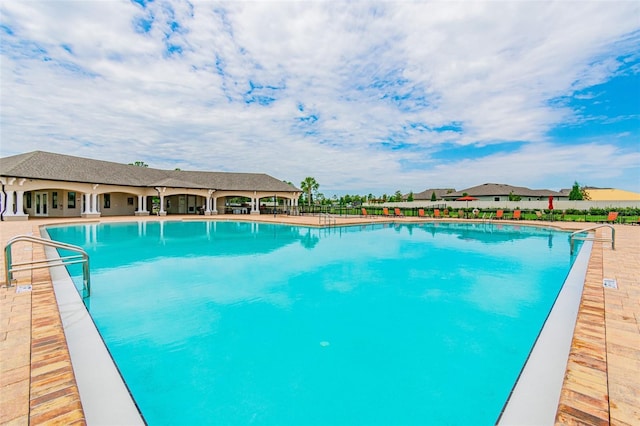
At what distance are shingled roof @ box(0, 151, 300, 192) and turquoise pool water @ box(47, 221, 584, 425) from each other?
48.5 feet

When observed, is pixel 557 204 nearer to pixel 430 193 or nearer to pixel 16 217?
pixel 430 193

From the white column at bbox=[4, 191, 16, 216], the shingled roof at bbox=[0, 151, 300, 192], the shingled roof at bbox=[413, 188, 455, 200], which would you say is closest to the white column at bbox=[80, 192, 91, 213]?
the shingled roof at bbox=[0, 151, 300, 192]

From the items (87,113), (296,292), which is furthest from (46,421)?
(87,113)

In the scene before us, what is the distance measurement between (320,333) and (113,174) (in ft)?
83.4

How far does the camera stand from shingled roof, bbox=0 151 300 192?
18.8 metres

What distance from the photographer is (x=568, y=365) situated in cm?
254

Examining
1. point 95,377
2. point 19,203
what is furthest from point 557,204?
point 19,203

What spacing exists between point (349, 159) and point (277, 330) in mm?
26499

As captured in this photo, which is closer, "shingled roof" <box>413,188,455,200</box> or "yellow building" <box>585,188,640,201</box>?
"yellow building" <box>585,188,640,201</box>

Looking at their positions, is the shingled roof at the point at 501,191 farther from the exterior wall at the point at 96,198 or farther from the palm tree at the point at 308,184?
the exterior wall at the point at 96,198

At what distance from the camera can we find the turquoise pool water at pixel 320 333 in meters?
2.80

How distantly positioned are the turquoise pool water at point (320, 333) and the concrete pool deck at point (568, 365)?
27.9 inches

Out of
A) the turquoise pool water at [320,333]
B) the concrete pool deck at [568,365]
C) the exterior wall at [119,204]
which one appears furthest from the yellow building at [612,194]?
the exterior wall at [119,204]

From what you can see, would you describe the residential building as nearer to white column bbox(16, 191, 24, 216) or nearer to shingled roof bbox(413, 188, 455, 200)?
white column bbox(16, 191, 24, 216)
